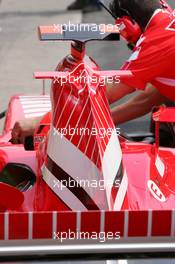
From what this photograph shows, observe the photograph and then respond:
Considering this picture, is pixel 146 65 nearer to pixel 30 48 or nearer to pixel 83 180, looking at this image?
pixel 83 180

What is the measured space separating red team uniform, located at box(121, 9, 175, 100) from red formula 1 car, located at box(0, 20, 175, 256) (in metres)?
0.49

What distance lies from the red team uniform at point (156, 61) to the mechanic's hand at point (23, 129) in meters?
0.48

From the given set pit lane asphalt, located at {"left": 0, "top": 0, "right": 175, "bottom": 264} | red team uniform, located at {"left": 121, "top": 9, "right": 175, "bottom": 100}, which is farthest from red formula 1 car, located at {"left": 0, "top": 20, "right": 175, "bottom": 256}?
pit lane asphalt, located at {"left": 0, "top": 0, "right": 175, "bottom": 264}

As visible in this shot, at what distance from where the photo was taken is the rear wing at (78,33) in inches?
116

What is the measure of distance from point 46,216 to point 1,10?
27.7 ft

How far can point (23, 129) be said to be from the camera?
367 centimetres

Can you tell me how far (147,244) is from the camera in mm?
1936

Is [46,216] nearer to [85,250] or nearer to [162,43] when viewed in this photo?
→ [85,250]

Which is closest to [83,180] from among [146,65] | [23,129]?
[23,129]

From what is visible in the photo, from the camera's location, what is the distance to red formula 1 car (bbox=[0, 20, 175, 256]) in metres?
1.94

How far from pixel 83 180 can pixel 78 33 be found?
58 centimetres

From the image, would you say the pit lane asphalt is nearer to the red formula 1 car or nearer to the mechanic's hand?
the mechanic's hand

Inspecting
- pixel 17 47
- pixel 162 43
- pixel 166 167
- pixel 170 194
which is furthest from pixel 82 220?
pixel 17 47

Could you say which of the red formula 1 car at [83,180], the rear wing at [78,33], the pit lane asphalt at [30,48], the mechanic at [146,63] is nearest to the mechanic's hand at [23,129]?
the mechanic at [146,63]
